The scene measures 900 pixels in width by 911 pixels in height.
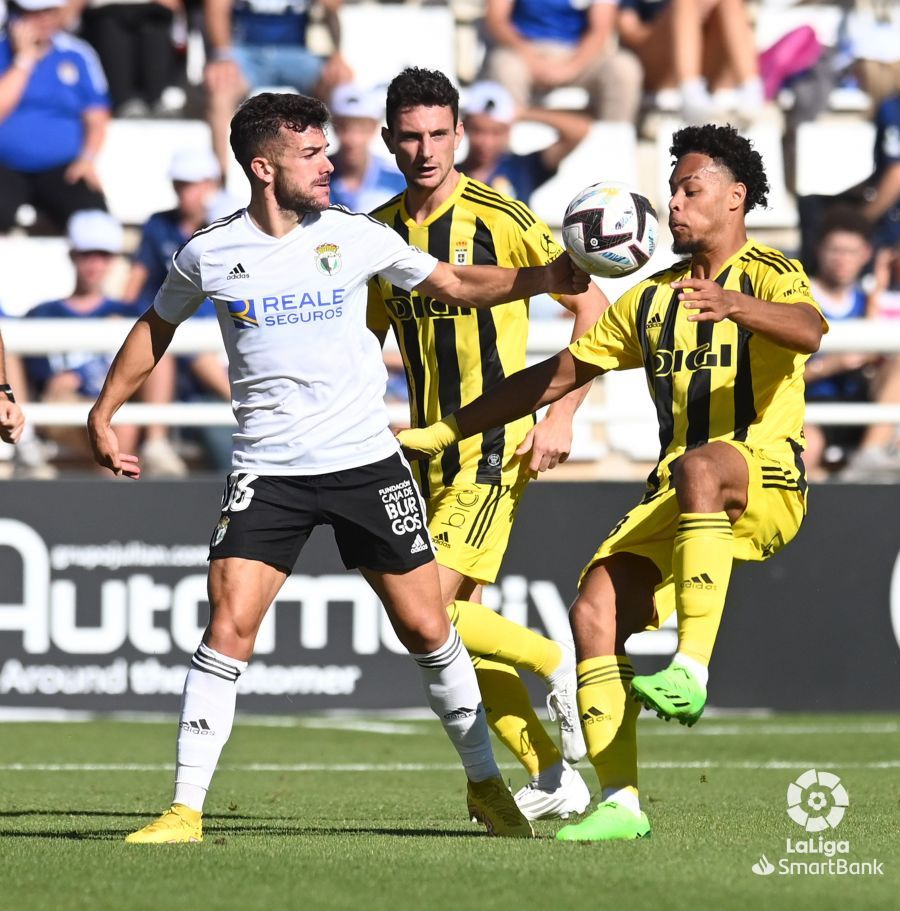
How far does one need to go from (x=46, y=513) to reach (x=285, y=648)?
158 cm

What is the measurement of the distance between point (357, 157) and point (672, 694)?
25.2 ft

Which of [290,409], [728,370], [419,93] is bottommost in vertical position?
[290,409]

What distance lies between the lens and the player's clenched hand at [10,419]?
5.89 meters

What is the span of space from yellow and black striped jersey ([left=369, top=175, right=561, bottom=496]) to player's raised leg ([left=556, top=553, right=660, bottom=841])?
994 millimetres

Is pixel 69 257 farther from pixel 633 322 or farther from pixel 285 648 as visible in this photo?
pixel 633 322

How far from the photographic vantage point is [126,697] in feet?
33.0

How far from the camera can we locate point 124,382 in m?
5.64

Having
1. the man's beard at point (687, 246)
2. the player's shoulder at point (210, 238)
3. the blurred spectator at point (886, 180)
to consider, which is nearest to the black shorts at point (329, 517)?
the player's shoulder at point (210, 238)

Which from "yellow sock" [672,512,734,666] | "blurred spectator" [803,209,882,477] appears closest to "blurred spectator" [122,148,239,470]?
"blurred spectator" [803,209,882,477]

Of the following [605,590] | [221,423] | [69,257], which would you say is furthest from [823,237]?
[605,590]

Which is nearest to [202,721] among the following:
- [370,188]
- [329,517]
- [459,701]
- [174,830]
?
[174,830]

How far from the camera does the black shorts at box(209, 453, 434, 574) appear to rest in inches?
211

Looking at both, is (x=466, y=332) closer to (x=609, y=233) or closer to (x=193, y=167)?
(x=609, y=233)

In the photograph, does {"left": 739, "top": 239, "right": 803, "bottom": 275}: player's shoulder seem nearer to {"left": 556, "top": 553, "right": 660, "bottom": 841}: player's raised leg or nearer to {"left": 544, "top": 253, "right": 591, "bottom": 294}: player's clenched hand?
{"left": 544, "top": 253, "right": 591, "bottom": 294}: player's clenched hand
